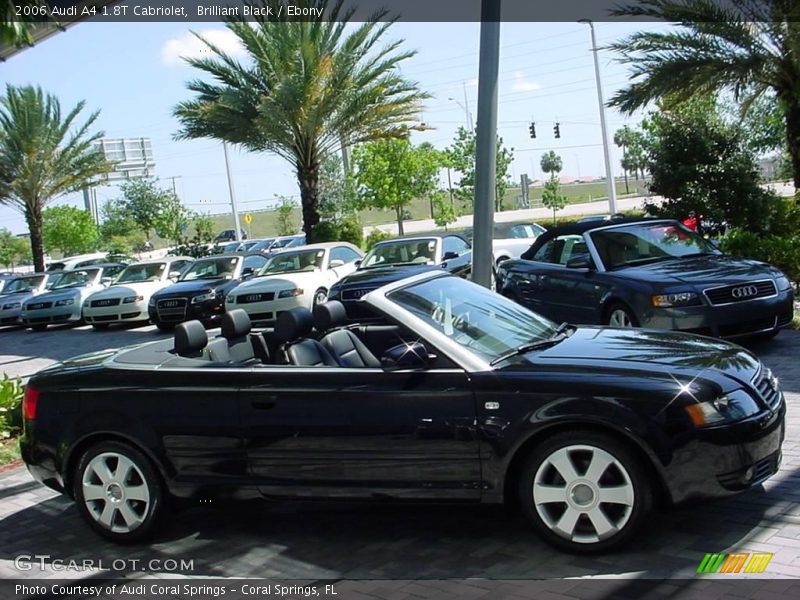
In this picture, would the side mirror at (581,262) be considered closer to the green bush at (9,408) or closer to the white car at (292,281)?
the green bush at (9,408)

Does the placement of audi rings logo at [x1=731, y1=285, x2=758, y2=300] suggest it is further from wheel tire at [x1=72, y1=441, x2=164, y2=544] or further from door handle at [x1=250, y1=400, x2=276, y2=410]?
wheel tire at [x1=72, y1=441, x2=164, y2=544]

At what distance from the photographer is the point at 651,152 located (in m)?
17.9

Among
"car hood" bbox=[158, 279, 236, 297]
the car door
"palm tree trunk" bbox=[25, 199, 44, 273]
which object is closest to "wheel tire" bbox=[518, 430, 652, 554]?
the car door

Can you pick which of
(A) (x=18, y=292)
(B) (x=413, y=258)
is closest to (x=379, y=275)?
(B) (x=413, y=258)

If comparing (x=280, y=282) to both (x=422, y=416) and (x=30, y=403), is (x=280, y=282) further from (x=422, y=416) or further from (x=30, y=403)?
(x=422, y=416)

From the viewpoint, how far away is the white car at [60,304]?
21.5 m

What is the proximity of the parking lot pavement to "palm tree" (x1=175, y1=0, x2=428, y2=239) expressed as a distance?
56.1 ft

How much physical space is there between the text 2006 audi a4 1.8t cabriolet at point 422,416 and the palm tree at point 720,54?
12236 millimetres

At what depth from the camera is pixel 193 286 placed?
697 inches

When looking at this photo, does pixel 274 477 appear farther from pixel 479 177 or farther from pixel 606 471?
pixel 479 177

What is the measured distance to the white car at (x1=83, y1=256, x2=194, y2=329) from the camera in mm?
19281

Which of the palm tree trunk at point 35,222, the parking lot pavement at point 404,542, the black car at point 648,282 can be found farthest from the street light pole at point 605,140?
the parking lot pavement at point 404,542

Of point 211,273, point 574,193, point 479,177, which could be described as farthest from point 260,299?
point 574,193

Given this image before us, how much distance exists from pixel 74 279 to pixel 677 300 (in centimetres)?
1880
